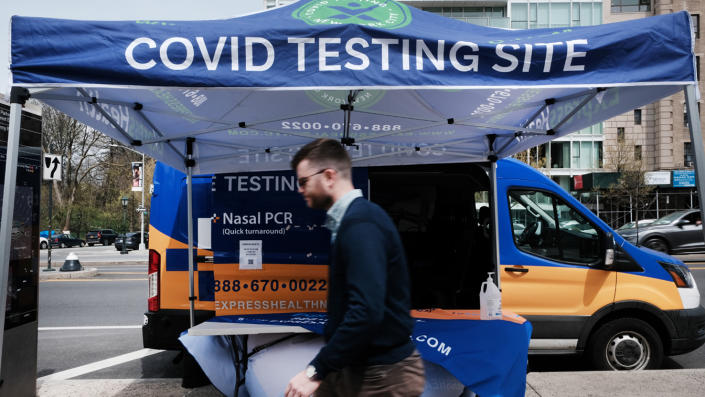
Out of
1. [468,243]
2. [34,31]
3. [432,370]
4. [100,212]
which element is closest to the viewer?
[34,31]

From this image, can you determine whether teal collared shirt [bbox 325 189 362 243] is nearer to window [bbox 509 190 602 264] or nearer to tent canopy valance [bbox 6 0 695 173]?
tent canopy valance [bbox 6 0 695 173]

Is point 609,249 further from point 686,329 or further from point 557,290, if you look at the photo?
point 686,329

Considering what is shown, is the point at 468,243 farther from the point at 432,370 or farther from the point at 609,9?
the point at 609,9

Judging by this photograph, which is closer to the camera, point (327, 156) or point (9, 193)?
point (327, 156)

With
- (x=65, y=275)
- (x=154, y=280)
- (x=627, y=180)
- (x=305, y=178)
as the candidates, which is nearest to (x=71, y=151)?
(x=65, y=275)

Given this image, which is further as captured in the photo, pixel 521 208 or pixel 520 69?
pixel 521 208

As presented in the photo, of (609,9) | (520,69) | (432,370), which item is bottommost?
(432,370)

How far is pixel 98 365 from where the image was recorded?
20.8 ft

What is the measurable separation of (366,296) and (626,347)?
15.1ft

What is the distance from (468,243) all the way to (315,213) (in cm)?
197

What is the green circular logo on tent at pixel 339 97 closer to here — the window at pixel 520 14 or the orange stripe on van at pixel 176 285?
A: the orange stripe on van at pixel 176 285

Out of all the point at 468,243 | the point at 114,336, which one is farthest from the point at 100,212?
the point at 468,243

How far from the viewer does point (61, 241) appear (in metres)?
43.0

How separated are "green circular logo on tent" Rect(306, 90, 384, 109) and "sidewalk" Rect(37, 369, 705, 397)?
2.58 m
